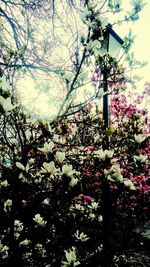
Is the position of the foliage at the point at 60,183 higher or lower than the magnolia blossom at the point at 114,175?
higher

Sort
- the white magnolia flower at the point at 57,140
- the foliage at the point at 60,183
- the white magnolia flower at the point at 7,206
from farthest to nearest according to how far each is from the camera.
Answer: the white magnolia flower at the point at 7,206, the white magnolia flower at the point at 57,140, the foliage at the point at 60,183

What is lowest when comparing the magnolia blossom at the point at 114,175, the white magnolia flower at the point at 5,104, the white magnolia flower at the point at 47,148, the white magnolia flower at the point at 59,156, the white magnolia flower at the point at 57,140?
the white magnolia flower at the point at 5,104

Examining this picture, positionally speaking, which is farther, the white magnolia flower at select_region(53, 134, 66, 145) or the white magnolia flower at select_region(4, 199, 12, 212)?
the white magnolia flower at select_region(4, 199, 12, 212)

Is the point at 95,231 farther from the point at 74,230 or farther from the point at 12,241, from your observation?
the point at 12,241

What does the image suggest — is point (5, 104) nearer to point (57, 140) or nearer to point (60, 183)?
point (60, 183)

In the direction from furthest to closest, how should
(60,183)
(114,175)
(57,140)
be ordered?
(57,140) < (114,175) < (60,183)

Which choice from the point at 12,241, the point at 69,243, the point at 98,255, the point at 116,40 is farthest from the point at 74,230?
the point at 116,40

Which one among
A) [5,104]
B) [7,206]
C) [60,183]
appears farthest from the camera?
[7,206]

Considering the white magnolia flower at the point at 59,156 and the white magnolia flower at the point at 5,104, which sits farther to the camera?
the white magnolia flower at the point at 59,156

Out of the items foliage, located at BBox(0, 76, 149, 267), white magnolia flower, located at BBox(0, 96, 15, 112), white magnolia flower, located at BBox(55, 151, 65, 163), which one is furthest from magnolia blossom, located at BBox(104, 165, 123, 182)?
white magnolia flower, located at BBox(0, 96, 15, 112)

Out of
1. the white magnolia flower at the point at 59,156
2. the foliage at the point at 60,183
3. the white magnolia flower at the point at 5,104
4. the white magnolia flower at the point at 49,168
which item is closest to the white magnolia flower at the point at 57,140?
the foliage at the point at 60,183

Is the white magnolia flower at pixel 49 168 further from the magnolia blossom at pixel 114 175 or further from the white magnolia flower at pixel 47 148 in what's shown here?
the magnolia blossom at pixel 114 175

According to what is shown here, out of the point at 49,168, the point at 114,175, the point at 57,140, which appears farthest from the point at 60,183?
the point at 57,140

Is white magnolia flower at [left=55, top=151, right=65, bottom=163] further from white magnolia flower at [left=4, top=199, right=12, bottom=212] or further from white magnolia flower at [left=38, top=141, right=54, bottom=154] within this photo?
white magnolia flower at [left=4, top=199, right=12, bottom=212]
